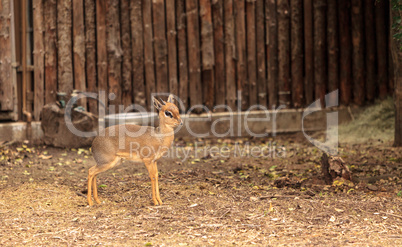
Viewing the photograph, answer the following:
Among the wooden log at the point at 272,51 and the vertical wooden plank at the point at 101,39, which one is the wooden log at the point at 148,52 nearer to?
the vertical wooden plank at the point at 101,39

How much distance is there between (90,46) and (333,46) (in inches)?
192

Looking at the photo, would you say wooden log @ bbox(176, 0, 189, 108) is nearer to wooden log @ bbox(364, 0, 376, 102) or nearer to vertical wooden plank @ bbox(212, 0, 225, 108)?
vertical wooden plank @ bbox(212, 0, 225, 108)

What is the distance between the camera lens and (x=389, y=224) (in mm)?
4867

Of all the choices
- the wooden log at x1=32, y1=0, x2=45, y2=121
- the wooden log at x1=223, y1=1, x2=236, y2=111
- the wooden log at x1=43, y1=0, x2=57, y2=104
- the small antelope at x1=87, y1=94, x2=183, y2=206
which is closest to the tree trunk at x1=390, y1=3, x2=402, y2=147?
the wooden log at x1=223, y1=1, x2=236, y2=111

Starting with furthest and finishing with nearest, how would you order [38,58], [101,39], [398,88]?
[101,39], [38,58], [398,88]

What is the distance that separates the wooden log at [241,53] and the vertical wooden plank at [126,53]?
82.8 inches

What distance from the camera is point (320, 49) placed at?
34.7 feet

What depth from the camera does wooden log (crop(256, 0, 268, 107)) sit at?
10185 mm

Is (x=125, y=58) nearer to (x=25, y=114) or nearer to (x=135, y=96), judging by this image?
(x=135, y=96)

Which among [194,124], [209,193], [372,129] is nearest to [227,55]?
[194,124]

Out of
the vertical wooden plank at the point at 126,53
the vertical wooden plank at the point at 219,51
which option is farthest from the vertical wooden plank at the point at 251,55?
the vertical wooden plank at the point at 126,53

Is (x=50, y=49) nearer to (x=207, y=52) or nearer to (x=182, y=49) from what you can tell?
(x=182, y=49)

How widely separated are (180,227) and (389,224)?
76.8 inches

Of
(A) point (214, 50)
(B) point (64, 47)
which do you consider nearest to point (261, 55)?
(A) point (214, 50)
